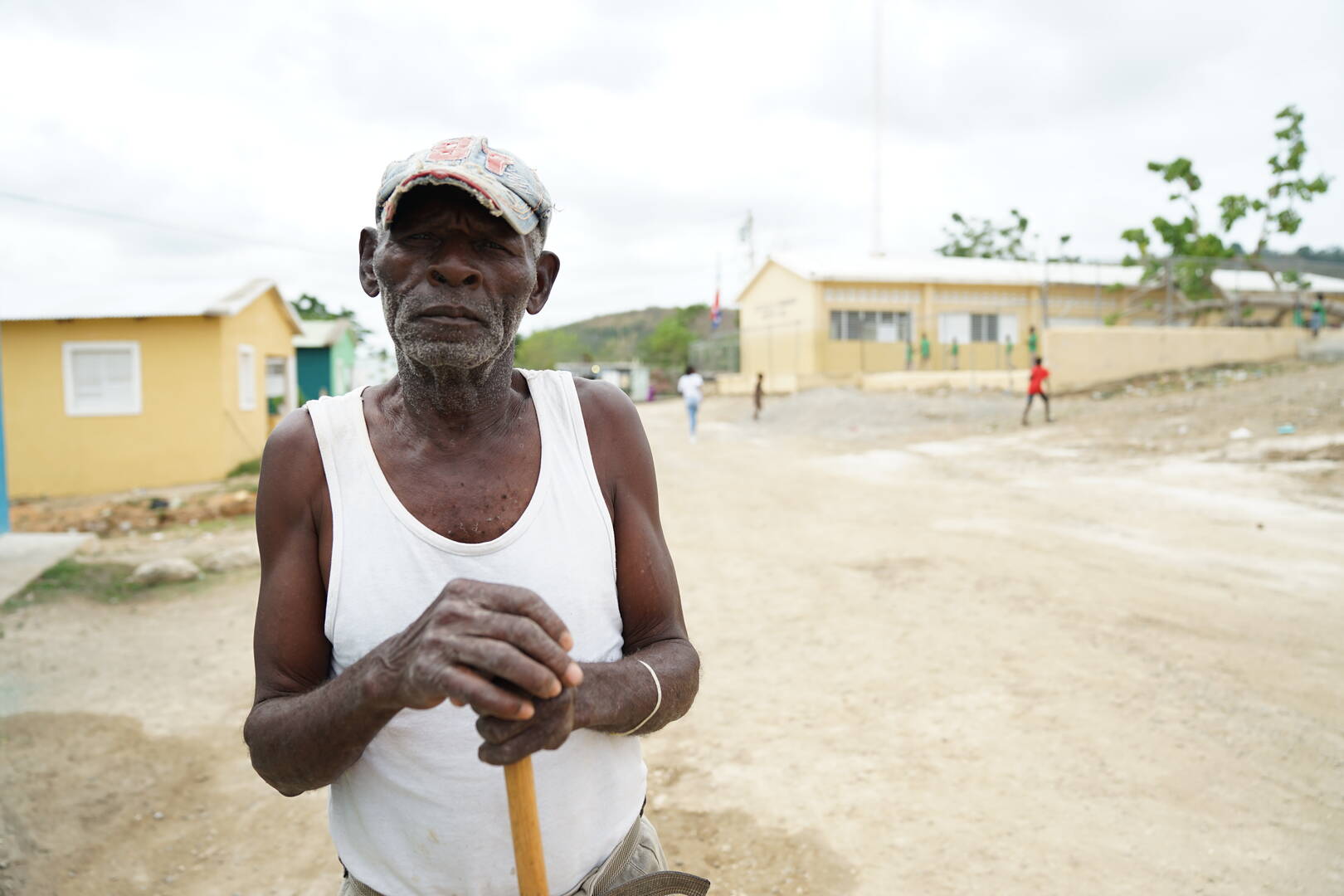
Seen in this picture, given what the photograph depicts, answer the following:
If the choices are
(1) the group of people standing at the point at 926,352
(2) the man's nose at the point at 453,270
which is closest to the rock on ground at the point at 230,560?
(2) the man's nose at the point at 453,270

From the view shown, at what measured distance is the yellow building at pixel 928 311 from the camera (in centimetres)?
2759

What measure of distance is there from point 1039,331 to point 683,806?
1080 inches

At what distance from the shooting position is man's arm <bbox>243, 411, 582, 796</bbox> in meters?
1.11

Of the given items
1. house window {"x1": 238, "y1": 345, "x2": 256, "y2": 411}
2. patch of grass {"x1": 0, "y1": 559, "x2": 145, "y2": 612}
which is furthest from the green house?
patch of grass {"x1": 0, "y1": 559, "x2": 145, "y2": 612}

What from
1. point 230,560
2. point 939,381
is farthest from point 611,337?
point 230,560

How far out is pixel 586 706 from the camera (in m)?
1.28

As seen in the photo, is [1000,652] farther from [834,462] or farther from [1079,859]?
[834,462]

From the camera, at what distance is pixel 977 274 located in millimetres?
28797

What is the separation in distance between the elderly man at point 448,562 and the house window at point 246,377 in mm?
15887

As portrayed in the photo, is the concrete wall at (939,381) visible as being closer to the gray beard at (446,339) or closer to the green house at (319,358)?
the green house at (319,358)

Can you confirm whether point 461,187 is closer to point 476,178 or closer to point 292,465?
point 476,178

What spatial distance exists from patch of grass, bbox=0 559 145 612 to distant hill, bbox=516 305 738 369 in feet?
61.7

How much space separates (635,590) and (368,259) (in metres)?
0.71

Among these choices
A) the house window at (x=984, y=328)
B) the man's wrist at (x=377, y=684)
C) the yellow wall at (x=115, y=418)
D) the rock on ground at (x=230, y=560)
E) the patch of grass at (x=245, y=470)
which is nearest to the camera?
the man's wrist at (x=377, y=684)
